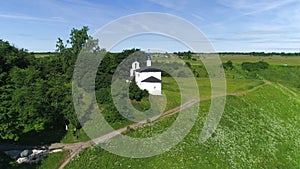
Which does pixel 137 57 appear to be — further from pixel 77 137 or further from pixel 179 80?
pixel 77 137

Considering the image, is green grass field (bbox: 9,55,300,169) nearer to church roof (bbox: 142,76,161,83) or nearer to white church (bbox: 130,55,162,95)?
white church (bbox: 130,55,162,95)

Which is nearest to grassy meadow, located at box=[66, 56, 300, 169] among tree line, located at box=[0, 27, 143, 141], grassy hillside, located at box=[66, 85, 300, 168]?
grassy hillside, located at box=[66, 85, 300, 168]

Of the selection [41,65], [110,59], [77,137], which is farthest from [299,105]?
[41,65]

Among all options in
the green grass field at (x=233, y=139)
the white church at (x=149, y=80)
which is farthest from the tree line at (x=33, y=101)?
the white church at (x=149, y=80)

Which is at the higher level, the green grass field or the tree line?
the tree line

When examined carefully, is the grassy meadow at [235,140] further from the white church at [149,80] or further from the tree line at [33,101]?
the tree line at [33,101]

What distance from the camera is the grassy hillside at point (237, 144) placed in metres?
34.3

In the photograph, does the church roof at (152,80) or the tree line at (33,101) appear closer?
the tree line at (33,101)

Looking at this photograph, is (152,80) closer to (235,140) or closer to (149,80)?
(149,80)

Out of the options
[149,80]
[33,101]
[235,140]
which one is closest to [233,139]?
[235,140]

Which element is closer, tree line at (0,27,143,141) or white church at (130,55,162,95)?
tree line at (0,27,143,141)

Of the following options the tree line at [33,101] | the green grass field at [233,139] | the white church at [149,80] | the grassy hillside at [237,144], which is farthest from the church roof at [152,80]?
the grassy hillside at [237,144]

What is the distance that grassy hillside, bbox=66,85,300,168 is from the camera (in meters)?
34.3

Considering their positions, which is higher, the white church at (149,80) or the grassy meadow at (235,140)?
the white church at (149,80)
